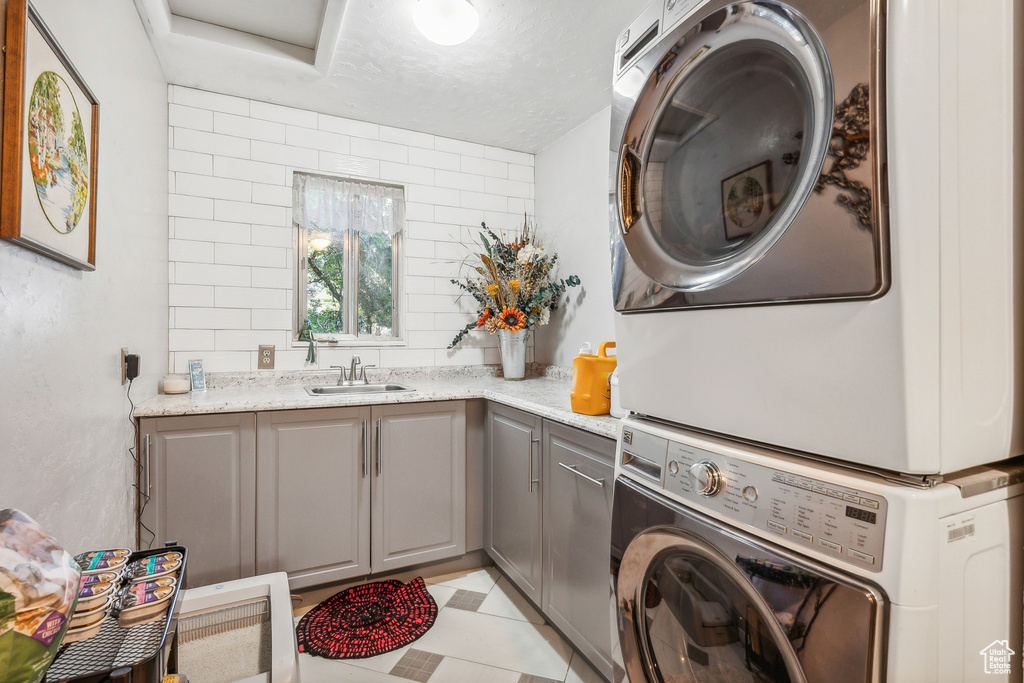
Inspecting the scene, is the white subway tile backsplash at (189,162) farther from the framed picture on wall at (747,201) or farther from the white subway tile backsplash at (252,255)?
the framed picture on wall at (747,201)

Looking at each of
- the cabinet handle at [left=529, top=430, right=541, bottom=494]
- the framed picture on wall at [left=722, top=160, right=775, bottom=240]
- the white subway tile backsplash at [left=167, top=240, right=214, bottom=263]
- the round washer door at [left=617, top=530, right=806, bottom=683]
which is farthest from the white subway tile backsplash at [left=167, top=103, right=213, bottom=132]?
the round washer door at [left=617, top=530, right=806, bottom=683]

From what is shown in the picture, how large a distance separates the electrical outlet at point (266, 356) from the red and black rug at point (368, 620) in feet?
3.88

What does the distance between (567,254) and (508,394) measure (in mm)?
1041

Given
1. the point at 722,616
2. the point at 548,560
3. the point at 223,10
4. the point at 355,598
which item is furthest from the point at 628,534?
the point at 223,10

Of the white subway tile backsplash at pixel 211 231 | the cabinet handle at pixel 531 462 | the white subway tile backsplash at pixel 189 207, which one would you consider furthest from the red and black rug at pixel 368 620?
the white subway tile backsplash at pixel 189 207

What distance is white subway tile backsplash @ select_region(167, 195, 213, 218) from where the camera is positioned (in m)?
2.37

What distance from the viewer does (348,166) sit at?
2736 mm

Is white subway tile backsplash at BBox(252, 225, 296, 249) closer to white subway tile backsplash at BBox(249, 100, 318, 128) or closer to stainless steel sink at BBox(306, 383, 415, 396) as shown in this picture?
white subway tile backsplash at BBox(249, 100, 318, 128)

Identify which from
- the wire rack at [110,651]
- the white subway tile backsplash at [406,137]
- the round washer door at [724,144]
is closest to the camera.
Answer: the wire rack at [110,651]

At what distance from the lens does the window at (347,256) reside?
272cm

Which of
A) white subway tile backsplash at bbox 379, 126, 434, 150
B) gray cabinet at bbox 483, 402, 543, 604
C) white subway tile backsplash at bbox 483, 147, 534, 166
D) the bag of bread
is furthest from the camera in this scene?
white subway tile backsplash at bbox 483, 147, 534, 166

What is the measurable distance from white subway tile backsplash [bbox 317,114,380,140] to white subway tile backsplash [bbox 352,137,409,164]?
33 millimetres

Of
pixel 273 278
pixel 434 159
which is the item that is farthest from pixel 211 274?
pixel 434 159

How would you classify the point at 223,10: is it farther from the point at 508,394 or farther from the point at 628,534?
the point at 628,534
